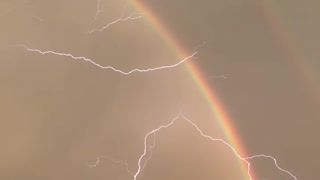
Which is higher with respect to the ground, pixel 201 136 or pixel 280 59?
pixel 280 59

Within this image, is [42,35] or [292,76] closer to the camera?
[292,76]

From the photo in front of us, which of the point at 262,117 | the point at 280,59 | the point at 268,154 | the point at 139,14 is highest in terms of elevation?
the point at 280,59

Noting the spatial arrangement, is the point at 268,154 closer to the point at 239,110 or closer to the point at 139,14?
the point at 239,110

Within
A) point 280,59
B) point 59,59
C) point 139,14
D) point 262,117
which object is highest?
point 280,59

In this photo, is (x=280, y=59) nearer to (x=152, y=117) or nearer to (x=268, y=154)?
(x=268, y=154)

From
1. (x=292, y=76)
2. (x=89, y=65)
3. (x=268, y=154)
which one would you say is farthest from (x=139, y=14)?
(x=268, y=154)

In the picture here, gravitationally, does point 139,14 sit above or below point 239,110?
above

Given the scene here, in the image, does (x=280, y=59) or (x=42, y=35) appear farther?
(x=42, y=35)

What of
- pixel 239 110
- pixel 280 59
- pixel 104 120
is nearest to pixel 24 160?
pixel 104 120
